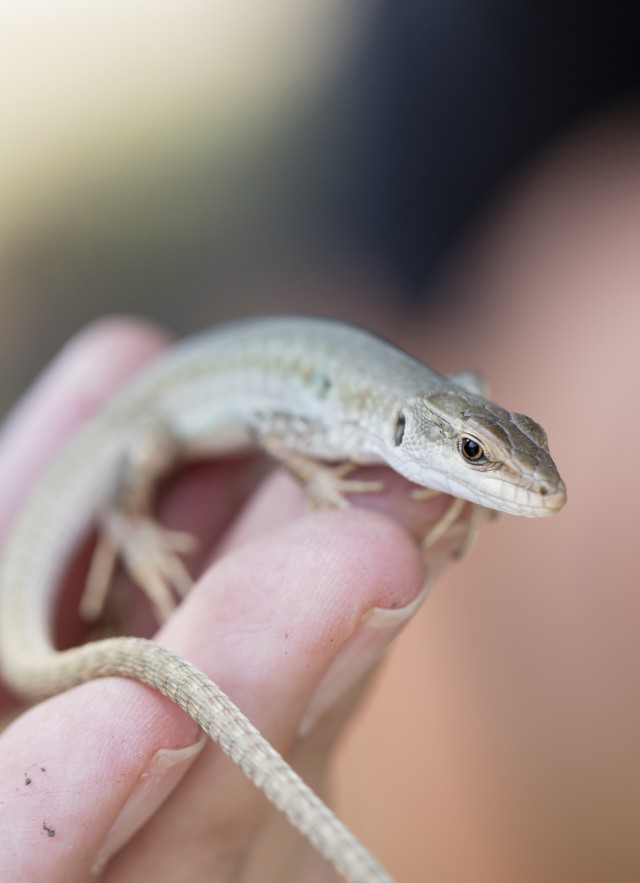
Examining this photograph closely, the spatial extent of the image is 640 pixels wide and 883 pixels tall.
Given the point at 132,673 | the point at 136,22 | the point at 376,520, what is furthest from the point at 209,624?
the point at 136,22

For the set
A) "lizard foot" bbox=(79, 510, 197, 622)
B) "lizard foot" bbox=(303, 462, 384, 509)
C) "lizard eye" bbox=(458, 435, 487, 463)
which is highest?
"lizard eye" bbox=(458, 435, 487, 463)

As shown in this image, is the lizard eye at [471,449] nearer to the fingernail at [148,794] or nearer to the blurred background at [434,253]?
the fingernail at [148,794]

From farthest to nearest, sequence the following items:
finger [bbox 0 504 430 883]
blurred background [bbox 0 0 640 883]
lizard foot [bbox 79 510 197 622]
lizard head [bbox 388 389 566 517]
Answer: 1. blurred background [bbox 0 0 640 883]
2. lizard foot [bbox 79 510 197 622]
3. lizard head [bbox 388 389 566 517]
4. finger [bbox 0 504 430 883]

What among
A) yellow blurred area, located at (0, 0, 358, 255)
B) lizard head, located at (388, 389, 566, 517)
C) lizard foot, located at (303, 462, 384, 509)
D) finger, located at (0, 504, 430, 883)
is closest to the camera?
finger, located at (0, 504, 430, 883)

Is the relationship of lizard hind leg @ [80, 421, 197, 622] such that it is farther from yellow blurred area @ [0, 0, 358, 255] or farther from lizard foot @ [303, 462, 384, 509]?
yellow blurred area @ [0, 0, 358, 255]

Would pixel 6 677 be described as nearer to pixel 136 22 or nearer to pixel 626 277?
pixel 626 277

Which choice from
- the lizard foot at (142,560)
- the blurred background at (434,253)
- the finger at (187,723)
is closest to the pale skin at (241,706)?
the finger at (187,723)

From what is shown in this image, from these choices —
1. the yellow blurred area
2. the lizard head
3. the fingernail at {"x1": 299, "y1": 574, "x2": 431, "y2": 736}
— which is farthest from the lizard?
the yellow blurred area

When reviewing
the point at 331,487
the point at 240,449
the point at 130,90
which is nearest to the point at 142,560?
the point at 240,449
